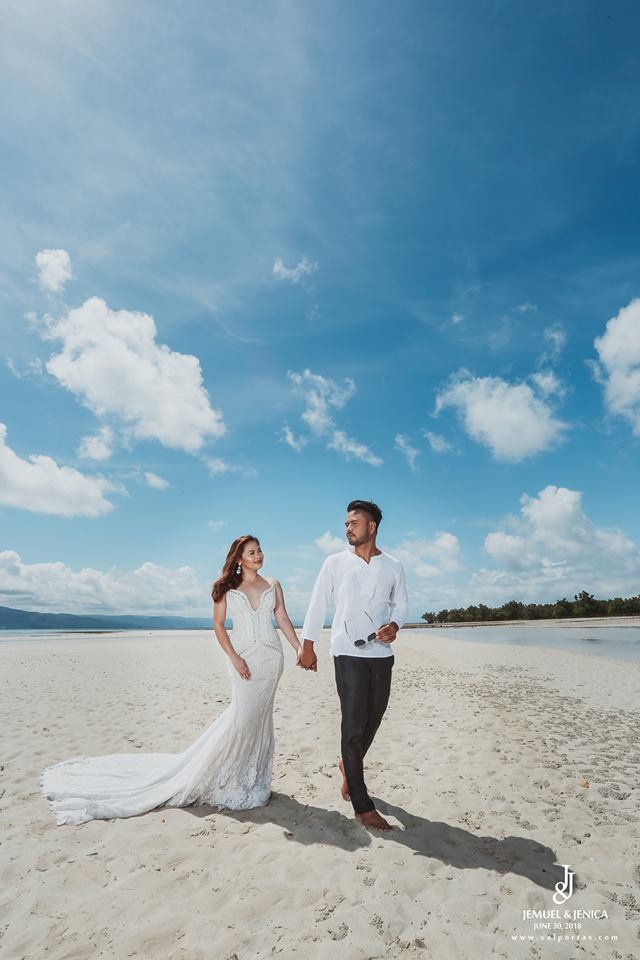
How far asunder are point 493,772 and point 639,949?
11.8 ft

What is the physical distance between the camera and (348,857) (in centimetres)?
444

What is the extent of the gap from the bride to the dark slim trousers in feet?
2.36

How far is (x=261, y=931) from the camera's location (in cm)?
349

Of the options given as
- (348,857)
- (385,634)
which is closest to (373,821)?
(348,857)

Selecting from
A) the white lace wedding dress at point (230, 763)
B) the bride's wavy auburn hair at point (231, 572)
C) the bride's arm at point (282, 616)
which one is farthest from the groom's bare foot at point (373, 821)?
the bride's wavy auburn hair at point (231, 572)

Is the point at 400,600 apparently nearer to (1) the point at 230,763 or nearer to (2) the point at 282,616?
(2) the point at 282,616

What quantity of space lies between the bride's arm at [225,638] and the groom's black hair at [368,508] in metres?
1.78

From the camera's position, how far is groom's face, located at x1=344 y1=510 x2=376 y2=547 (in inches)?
213

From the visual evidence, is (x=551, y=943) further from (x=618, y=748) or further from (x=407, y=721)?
(x=407, y=721)

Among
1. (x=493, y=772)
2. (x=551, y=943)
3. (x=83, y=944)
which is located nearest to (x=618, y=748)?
(x=493, y=772)

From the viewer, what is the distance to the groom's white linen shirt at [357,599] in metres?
5.21
